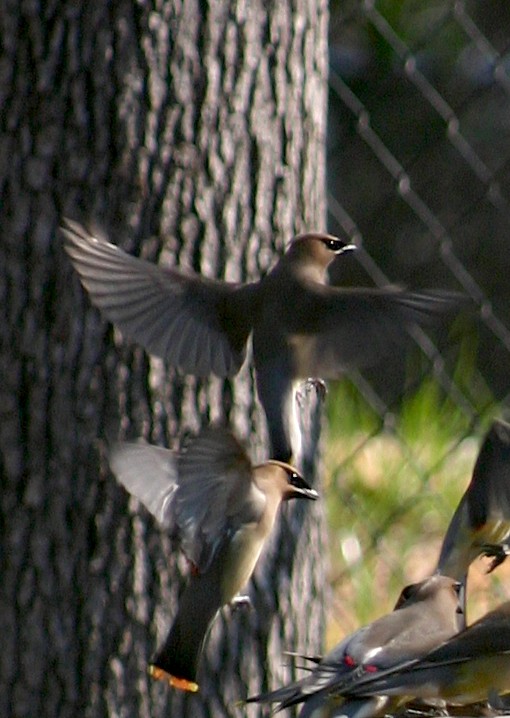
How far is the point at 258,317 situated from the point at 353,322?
183 millimetres

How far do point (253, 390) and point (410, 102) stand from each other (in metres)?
4.88

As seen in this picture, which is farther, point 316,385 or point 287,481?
point 316,385

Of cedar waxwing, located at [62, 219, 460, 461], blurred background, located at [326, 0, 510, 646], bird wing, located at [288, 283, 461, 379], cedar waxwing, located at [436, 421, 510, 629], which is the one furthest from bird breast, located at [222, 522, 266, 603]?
blurred background, located at [326, 0, 510, 646]

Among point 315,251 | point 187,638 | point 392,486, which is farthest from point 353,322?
point 392,486

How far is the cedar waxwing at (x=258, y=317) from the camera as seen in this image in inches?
96.2

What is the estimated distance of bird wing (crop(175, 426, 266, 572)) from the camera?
87.4 inches

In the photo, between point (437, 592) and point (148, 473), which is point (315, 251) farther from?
point (437, 592)

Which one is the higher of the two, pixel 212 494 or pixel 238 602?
pixel 212 494

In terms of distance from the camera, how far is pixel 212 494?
230cm

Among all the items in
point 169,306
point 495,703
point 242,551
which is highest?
point 169,306

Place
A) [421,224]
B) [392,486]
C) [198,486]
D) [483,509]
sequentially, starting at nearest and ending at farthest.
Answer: [198,486]
[483,509]
[392,486]
[421,224]

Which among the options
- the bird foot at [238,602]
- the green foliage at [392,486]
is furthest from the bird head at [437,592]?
the green foliage at [392,486]

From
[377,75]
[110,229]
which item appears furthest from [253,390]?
[377,75]

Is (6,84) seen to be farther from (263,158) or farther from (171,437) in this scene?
(171,437)
